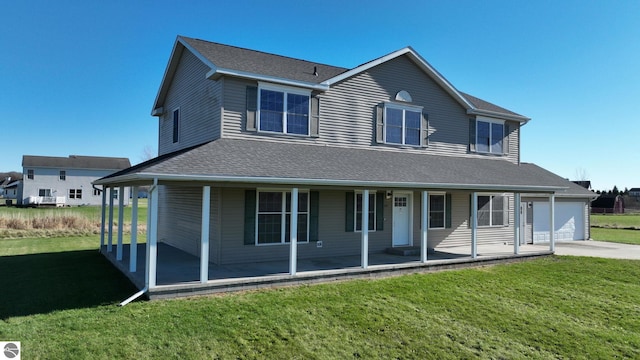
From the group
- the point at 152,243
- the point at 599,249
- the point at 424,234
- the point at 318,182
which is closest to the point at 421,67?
the point at 424,234

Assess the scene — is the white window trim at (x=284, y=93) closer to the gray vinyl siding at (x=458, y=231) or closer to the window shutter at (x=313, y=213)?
the window shutter at (x=313, y=213)

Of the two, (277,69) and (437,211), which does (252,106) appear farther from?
(437,211)

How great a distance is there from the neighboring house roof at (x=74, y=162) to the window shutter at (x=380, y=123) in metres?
40.8

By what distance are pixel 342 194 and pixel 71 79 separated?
19.2 meters

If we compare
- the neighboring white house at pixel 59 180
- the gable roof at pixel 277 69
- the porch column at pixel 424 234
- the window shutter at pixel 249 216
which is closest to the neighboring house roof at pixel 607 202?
the gable roof at pixel 277 69

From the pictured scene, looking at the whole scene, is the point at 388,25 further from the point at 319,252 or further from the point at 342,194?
the point at 319,252

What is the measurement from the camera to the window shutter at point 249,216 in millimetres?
10594

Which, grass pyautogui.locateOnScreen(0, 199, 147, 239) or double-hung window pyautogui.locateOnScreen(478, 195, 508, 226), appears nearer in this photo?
double-hung window pyautogui.locateOnScreen(478, 195, 508, 226)

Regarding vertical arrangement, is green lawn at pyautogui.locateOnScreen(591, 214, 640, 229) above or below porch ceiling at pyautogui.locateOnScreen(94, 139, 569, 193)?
below

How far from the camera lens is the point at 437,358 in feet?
18.5

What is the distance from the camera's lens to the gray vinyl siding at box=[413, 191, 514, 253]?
13.9 m

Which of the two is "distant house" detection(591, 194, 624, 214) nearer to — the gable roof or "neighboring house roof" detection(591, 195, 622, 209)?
"neighboring house roof" detection(591, 195, 622, 209)

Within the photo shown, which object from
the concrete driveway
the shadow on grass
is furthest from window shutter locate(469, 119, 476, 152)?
the shadow on grass

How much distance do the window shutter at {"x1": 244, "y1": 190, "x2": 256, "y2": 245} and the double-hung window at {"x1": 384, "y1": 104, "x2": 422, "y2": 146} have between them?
222 inches
